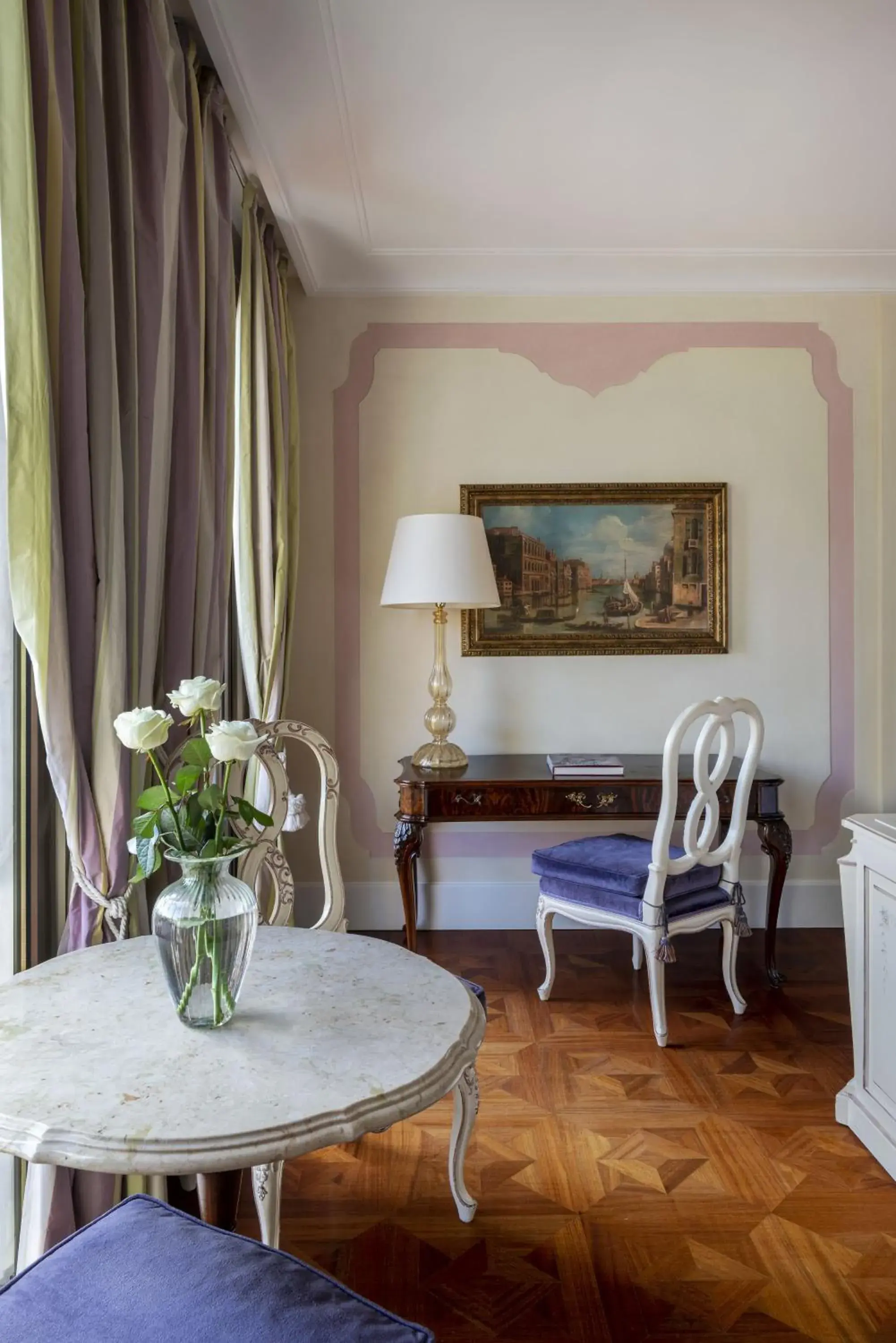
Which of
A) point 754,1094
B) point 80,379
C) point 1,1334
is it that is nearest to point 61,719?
point 80,379

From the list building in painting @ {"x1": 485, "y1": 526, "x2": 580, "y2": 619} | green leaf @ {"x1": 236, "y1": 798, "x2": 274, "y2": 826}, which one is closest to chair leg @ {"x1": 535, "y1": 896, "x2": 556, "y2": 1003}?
building in painting @ {"x1": 485, "y1": 526, "x2": 580, "y2": 619}

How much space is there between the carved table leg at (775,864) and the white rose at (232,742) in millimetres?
2257

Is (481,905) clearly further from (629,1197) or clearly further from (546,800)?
(629,1197)

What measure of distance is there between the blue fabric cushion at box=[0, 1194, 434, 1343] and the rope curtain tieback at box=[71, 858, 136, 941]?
536mm

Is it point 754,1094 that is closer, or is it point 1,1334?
point 1,1334

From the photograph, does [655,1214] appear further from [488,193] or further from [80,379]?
[488,193]

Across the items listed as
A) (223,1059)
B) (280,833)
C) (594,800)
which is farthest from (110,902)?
(594,800)

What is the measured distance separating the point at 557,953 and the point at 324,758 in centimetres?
168

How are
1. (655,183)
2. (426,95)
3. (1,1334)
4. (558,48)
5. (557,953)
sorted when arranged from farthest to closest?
(557,953)
(655,183)
(426,95)
(558,48)
(1,1334)

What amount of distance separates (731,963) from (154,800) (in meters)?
2.11

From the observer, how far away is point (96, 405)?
1.47 metres

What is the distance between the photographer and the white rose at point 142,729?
3.64 ft

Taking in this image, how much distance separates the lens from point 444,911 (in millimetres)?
3461

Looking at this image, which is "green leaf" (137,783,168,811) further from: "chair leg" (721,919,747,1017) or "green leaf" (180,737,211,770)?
"chair leg" (721,919,747,1017)
